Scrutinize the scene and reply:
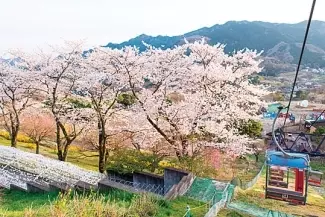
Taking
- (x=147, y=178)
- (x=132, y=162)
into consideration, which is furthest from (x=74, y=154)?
(x=147, y=178)

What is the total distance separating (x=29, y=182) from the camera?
12.3 metres

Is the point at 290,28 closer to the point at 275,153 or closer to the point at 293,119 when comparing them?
the point at 293,119

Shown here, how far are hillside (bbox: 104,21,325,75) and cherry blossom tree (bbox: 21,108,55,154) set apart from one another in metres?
67.3

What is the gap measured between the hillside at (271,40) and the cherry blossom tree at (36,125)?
67272 mm

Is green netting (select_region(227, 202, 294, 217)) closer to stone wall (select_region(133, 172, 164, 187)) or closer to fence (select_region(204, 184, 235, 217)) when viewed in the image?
fence (select_region(204, 184, 235, 217))

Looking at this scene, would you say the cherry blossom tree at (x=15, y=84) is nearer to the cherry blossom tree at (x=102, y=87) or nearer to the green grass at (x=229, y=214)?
the cherry blossom tree at (x=102, y=87)

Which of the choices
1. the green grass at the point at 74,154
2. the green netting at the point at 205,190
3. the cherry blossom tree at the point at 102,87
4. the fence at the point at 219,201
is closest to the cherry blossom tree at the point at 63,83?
the cherry blossom tree at the point at 102,87

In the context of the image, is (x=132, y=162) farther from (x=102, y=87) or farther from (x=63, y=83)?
(x=63, y=83)

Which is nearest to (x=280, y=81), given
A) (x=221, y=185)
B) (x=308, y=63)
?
(x=308, y=63)

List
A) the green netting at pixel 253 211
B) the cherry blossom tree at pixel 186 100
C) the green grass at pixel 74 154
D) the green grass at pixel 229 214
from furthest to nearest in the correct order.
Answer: the green grass at pixel 74 154, the cherry blossom tree at pixel 186 100, the green netting at pixel 253 211, the green grass at pixel 229 214

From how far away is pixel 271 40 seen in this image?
11719 cm

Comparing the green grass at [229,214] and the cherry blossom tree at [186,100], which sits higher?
the cherry blossom tree at [186,100]

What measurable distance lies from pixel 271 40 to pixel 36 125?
10485cm

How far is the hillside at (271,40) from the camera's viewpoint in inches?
3952
